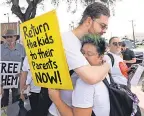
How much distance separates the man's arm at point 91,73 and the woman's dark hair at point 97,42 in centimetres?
13

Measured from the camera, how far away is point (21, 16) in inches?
655

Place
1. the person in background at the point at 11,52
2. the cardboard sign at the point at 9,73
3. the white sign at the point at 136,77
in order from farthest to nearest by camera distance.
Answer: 1. the person in background at the point at 11,52
2. the cardboard sign at the point at 9,73
3. the white sign at the point at 136,77

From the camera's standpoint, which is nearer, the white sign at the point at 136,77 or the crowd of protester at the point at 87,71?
the crowd of protester at the point at 87,71

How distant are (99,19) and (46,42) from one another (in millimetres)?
395

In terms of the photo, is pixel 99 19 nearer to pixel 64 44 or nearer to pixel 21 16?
pixel 64 44

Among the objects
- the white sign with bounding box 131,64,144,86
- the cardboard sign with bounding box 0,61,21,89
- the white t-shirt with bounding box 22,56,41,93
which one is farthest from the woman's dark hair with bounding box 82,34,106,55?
the cardboard sign with bounding box 0,61,21,89

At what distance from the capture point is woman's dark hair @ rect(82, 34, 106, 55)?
2.36 m

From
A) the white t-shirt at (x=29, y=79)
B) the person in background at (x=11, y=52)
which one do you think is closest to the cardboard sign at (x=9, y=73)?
the person in background at (x=11, y=52)

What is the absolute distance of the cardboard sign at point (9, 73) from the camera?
5668 millimetres

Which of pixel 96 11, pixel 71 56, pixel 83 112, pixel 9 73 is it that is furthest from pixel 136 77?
pixel 83 112

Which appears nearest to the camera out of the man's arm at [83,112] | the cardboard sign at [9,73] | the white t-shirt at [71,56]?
the man's arm at [83,112]

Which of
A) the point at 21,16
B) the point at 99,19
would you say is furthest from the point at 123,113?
the point at 21,16

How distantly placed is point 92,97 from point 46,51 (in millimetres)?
444

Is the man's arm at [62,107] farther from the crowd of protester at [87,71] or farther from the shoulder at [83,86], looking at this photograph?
the shoulder at [83,86]
